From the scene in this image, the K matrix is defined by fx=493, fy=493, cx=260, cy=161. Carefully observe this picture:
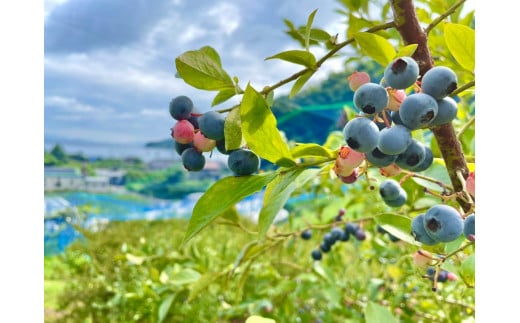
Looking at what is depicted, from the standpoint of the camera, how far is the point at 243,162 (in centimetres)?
30

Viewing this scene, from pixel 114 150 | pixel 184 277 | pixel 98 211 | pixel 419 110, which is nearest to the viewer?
pixel 419 110

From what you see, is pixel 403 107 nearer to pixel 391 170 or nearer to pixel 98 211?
pixel 391 170

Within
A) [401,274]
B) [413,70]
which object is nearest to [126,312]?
[401,274]

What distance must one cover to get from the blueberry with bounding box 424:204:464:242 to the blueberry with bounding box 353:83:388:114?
8cm

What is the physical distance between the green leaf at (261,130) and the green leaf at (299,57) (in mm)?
57

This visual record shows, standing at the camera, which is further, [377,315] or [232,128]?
[377,315]

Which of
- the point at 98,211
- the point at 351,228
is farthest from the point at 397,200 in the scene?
the point at 98,211

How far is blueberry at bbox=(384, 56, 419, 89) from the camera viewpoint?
27cm

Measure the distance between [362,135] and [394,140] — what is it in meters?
0.02

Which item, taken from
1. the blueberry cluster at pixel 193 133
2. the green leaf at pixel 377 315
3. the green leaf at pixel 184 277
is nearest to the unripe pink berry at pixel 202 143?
the blueberry cluster at pixel 193 133

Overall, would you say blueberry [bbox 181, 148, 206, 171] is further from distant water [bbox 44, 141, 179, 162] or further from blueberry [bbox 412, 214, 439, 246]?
distant water [bbox 44, 141, 179, 162]

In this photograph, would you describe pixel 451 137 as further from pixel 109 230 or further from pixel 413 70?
pixel 109 230

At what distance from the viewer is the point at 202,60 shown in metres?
0.32
